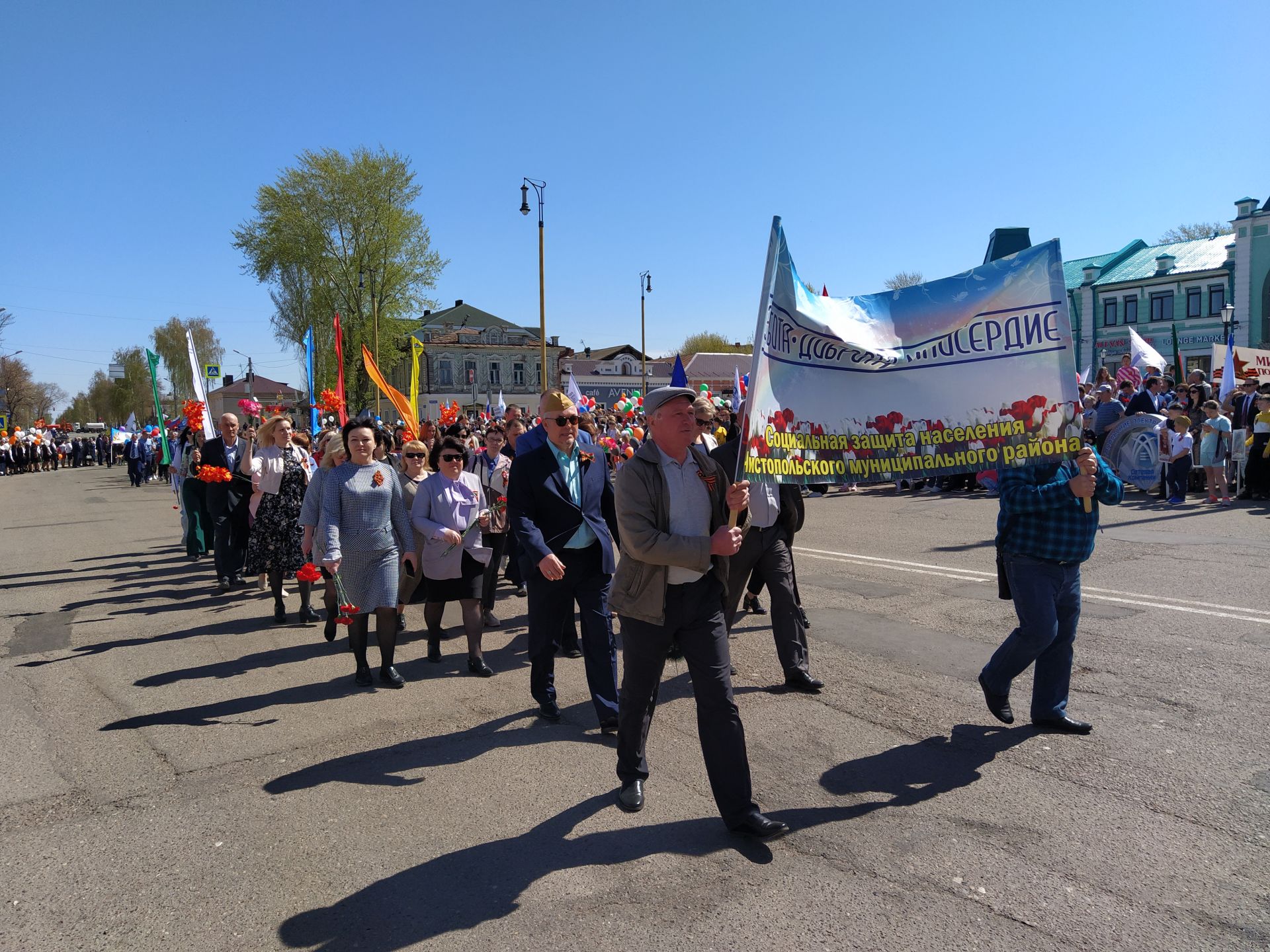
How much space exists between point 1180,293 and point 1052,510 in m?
56.5

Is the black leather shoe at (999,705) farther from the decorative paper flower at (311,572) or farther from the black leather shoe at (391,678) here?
the decorative paper flower at (311,572)

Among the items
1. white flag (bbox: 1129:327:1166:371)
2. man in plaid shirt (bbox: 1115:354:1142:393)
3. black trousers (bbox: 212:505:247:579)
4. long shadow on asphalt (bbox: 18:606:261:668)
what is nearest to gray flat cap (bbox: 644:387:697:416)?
long shadow on asphalt (bbox: 18:606:261:668)

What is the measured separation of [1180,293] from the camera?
51469 mm

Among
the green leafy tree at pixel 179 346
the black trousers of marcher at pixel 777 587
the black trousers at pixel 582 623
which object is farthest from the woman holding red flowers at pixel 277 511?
the green leafy tree at pixel 179 346

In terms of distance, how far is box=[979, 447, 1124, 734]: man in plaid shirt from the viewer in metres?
4.70

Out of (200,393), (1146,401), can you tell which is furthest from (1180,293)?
(200,393)

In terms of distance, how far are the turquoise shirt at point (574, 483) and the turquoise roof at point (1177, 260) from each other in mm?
56193

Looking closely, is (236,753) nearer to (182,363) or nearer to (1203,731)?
(1203,731)

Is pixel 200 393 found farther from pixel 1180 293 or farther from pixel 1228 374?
pixel 1180 293

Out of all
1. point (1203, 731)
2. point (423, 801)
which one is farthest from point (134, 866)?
point (1203, 731)

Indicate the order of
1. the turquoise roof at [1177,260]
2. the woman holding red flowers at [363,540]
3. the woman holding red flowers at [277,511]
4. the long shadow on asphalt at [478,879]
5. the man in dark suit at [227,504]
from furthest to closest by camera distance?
the turquoise roof at [1177,260]
the man in dark suit at [227,504]
the woman holding red flowers at [277,511]
the woman holding red flowers at [363,540]
the long shadow on asphalt at [478,879]

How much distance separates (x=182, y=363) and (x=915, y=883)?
9373 cm

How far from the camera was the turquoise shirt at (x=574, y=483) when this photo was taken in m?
5.40

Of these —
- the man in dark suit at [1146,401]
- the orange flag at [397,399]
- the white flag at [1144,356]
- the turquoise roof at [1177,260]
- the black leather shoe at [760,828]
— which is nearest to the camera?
the black leather shoe at [760,828]
